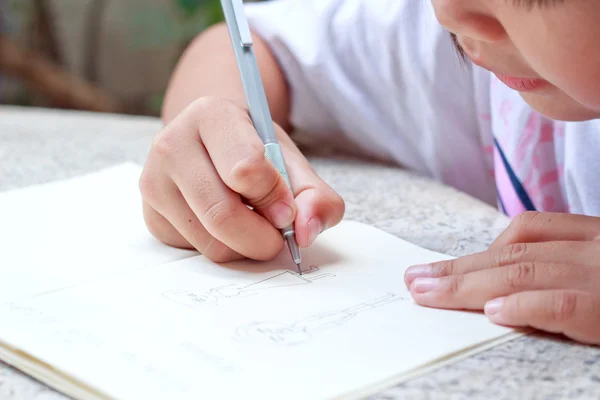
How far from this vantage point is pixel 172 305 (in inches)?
13.9

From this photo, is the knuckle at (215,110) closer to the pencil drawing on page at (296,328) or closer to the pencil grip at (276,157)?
the pencil grip at (276,157)

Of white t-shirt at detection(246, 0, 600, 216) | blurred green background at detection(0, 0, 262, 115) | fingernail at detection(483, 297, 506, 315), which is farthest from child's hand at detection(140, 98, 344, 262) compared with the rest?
blurred green background at detection(0, 0, 262, 115)

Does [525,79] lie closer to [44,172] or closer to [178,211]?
[178,211]

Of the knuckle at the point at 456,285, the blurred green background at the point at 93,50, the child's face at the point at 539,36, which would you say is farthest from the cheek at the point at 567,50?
the blurred green background at the point at 93,50

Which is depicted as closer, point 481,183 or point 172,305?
point 172,305

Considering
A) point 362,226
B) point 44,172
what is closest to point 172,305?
point 362,226

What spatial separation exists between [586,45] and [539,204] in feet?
0.96

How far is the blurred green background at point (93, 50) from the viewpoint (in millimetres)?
1389

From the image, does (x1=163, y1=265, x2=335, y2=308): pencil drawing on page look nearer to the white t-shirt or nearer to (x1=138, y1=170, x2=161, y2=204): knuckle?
(x1=138, y1=170, x2=161, y2=204): knuckle

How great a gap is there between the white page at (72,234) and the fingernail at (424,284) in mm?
142

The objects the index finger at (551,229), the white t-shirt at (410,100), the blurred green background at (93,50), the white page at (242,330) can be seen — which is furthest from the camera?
the blurred green background at (93,50)

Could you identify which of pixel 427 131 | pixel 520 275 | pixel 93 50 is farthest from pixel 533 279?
pixel 93 50

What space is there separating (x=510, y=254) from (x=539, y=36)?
0.10 metres

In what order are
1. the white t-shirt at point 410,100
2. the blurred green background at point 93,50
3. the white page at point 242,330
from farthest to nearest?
the blurred green background at point 93,50 < the white t-shirt at point 410,100 < the white page at point 242,330
